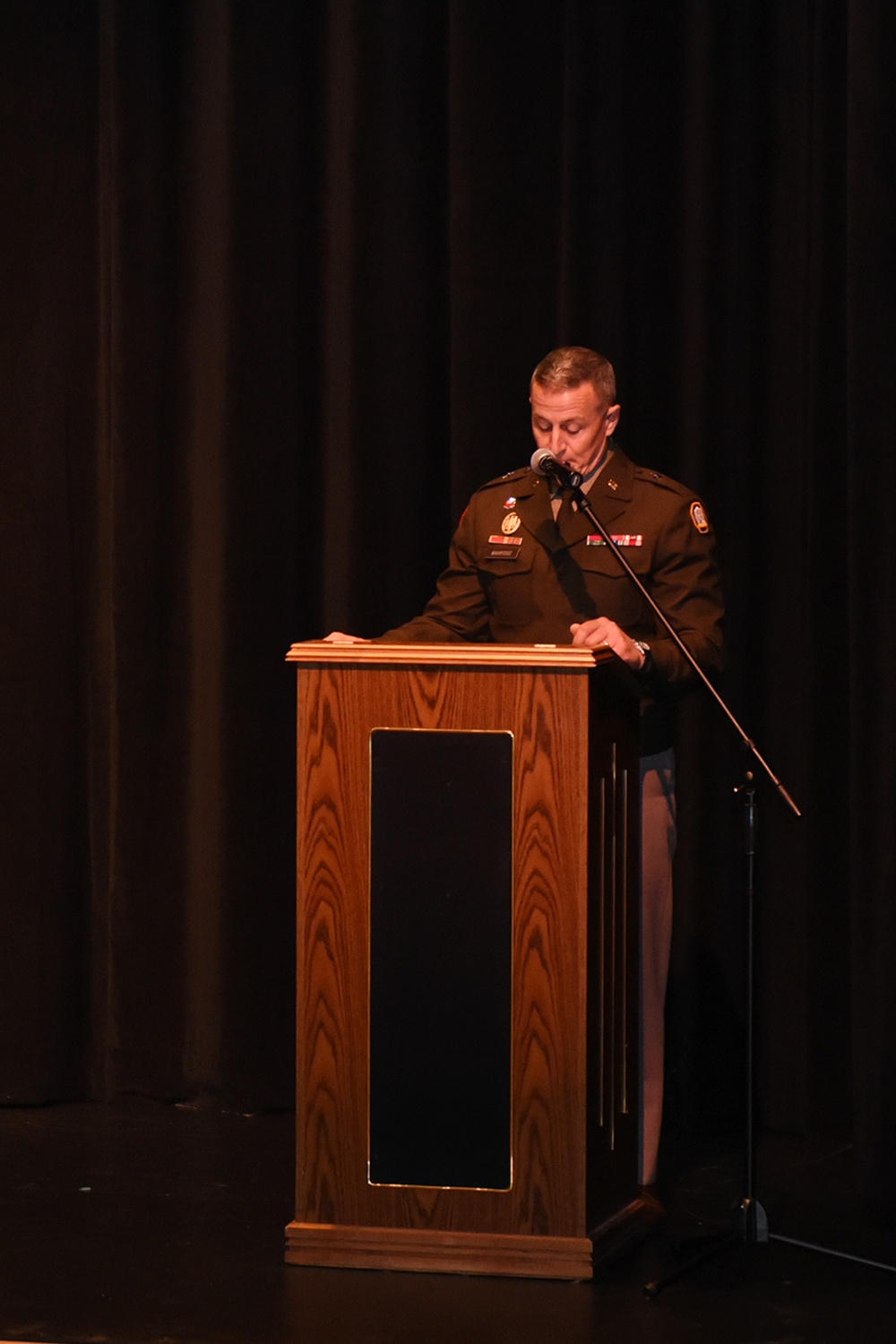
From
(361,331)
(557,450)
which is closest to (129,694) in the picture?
(361,331)

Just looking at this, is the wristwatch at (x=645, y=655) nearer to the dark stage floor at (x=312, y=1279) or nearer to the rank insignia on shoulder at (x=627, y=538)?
the rank insignia on shoulder at (x=627, y=538)

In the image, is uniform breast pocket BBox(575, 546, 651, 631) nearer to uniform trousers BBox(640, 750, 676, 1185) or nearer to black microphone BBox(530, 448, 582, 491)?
uniform trousers BBox(640, 750, 676, 1185)

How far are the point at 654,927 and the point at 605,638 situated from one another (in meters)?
0.79

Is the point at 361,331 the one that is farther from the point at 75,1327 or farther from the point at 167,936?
the point at 75,1327

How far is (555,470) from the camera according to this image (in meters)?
3.23

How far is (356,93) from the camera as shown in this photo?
178 inches

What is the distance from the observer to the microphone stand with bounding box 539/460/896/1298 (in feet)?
10.6

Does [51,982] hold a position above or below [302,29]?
below

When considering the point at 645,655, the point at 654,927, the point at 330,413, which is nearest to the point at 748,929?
the point at 654,927

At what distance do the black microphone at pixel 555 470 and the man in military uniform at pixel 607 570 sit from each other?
417mm

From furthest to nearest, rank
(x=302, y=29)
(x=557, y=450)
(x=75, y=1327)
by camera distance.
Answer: (x=302, y=29) < (x=557, y=450) < (x=75, y=1327)

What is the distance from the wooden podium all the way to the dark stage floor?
0.12m

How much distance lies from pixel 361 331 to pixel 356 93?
0.57m

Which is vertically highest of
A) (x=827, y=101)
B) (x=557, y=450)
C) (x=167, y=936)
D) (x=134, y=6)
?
(x=134, y=6)
